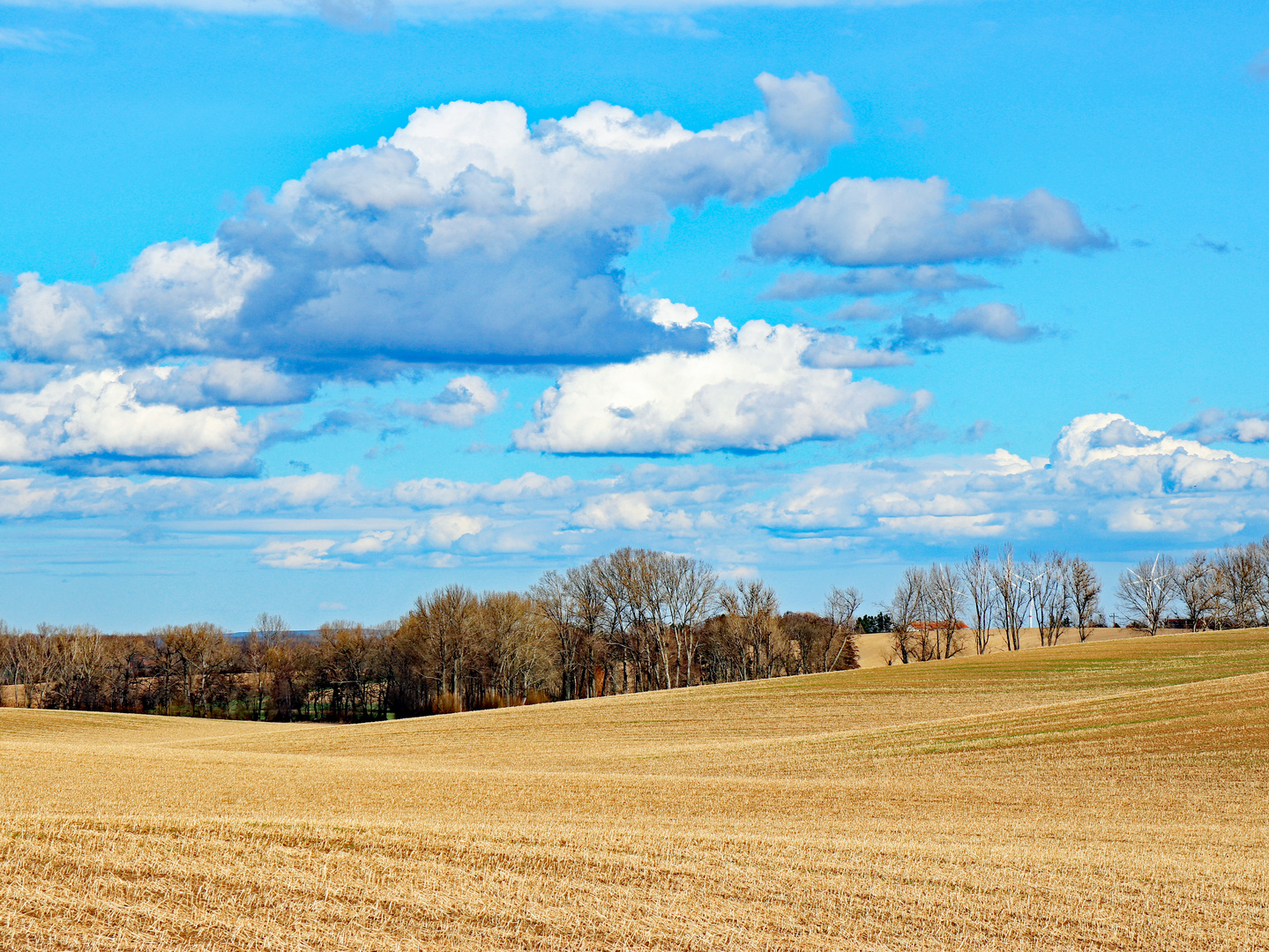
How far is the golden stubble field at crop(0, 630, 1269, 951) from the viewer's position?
1132 cm

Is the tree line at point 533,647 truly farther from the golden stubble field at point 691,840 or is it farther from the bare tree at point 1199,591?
the golden stubble field at point 691,840

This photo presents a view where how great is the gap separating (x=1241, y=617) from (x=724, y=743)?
107 m

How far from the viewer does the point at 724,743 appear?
42.9 meters

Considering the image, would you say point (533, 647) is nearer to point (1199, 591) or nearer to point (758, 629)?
point (758, 629)

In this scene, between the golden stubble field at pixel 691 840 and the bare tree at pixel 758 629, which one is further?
the bare tree at pixel 758 629

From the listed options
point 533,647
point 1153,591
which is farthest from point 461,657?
point 1153,591

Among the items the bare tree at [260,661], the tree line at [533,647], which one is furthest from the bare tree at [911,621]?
the bare tree at [260,661]

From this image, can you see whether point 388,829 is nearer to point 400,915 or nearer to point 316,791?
point 400,915

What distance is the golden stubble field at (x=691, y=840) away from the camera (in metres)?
11.3

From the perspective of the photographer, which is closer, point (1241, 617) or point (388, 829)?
point (388, 829)

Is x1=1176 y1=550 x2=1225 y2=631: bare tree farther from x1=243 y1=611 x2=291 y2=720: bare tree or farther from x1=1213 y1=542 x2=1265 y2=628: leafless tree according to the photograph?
x1=243 y1=611 x2=291 y2=720: bare tree

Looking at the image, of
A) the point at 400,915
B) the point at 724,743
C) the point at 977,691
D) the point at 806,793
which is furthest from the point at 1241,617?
the point at 400,915

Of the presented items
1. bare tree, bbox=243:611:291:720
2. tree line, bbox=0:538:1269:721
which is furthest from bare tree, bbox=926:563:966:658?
bare tree, bbox=243:611:291:720

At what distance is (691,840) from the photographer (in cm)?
1620
